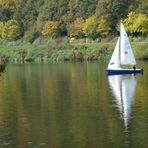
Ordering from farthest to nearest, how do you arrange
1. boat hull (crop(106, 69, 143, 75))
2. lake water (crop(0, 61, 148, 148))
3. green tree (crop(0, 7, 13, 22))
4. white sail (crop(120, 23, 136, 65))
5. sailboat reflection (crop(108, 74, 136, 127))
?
green tree (crop(0, 7, 13, 22)) → white sail (crop(120, 23, 136, 65)) → boat hull (crop(106, 69, 143, 75)) → sailboat reflection (crop(108, 74, 136, 127)) → lake water (crop(0, 61, 148, 148))

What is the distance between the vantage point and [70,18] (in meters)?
143

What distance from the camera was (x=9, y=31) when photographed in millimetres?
151125

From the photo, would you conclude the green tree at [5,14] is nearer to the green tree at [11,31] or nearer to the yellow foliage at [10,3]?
the yellow foliage at [10,3]

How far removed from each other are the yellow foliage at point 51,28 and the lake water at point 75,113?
7742cm

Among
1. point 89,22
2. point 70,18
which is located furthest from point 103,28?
point 70,18

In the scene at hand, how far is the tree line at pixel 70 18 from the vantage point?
422ft

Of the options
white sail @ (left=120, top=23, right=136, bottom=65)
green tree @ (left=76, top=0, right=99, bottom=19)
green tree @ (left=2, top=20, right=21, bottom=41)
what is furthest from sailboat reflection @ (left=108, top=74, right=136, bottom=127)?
green tree @ (left=2, top=20, right=21, bottom=41)

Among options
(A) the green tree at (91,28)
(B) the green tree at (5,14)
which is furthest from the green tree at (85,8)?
(B) the green tree at (5,14)

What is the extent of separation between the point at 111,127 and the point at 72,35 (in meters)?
105

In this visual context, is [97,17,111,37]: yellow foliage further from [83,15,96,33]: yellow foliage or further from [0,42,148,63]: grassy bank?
[0,42,148,63]: grassy bank

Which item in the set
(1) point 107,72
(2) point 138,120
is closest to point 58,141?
(2) point 138,120

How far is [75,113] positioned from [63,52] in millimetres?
82702

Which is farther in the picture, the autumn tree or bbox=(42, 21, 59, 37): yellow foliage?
bbox=(42, 21, 59, 37): yellow foliage

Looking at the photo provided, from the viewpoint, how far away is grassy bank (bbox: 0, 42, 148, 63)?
115 metres
